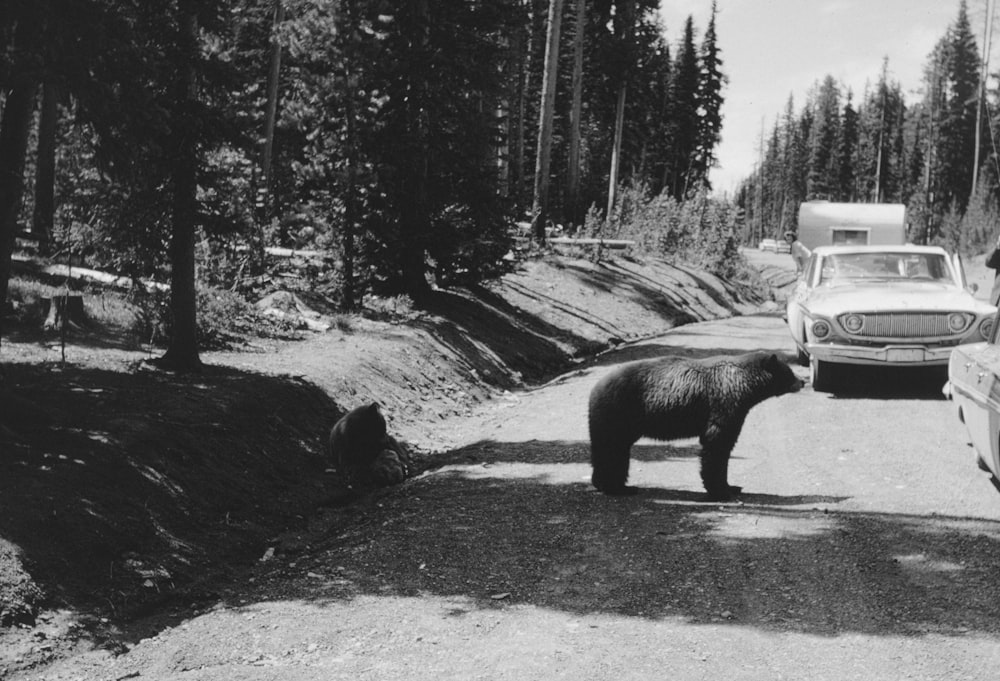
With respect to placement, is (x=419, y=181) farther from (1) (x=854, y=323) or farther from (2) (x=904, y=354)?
(2) (x=904, y=354)

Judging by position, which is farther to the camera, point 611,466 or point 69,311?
point 69,311

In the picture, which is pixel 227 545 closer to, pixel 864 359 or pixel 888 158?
pixel 864 359

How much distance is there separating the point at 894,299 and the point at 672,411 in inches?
243

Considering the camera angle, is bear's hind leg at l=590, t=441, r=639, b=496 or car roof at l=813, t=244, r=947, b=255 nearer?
bear's hind leg at l=590, t=441, r=639, b=496

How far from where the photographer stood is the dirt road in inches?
211

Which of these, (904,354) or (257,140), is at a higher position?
(257,140)

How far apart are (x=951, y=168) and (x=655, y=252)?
64564 mm

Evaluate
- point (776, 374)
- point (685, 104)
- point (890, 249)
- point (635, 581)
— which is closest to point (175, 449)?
point (635, 581)

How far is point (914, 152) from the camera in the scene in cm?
9944

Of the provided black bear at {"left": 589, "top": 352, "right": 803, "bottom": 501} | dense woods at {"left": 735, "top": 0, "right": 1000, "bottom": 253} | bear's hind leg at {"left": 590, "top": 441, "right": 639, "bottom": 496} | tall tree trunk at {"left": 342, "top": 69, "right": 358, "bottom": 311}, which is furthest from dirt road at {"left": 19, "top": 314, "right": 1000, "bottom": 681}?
dense woods at {"left": 735, "top": 0, "right": 1000, "bottom": 253}

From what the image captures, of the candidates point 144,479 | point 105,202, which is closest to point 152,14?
point 105,202

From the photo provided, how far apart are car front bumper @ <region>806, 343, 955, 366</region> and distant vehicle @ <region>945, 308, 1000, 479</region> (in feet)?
12.0

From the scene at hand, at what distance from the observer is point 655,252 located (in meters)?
35.7

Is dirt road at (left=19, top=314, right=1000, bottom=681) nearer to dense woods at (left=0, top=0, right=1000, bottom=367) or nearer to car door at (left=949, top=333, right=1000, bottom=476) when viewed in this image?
car door at (left=949, top=333, right=1000, bottom=476)
